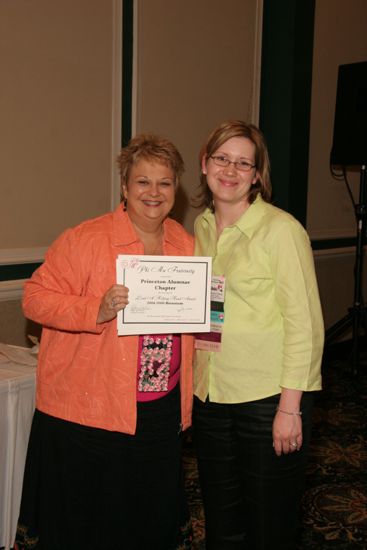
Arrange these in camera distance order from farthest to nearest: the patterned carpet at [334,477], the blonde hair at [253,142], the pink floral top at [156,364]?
the patterned carpet at [334,477]
the pink floral top at [156,364]
the blonde hair at [253,142]

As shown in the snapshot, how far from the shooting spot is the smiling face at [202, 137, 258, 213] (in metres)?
1.95

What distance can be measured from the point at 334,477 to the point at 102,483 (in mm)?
1760

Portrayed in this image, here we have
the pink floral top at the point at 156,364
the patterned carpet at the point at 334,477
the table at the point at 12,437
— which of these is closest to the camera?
the pink floral top at the point at 156,364

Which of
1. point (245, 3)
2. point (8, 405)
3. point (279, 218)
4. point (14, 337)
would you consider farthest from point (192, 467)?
point (245, 3)

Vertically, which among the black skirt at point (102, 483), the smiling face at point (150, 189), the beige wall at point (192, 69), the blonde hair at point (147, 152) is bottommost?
the black skirt at point (102, 483)

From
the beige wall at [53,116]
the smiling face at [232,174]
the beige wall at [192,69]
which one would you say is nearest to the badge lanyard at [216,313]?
the smiling face at [232,174]

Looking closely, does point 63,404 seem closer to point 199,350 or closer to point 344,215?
point 199,350

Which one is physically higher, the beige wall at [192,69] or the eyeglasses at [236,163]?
the beige wall at [192,69]

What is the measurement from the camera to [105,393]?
2.03 meters

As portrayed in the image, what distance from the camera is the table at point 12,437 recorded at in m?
2.34

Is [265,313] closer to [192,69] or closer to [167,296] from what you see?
[167,296]

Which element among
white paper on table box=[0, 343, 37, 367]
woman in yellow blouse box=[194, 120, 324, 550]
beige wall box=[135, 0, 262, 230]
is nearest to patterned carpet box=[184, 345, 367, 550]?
woman in yellow blouse box=[194, 120, 324, 550]

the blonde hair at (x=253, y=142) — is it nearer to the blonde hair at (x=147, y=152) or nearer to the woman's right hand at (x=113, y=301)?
the blonde hair at (x=147, y=152)

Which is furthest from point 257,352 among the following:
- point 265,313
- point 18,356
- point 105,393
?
point 18,356
